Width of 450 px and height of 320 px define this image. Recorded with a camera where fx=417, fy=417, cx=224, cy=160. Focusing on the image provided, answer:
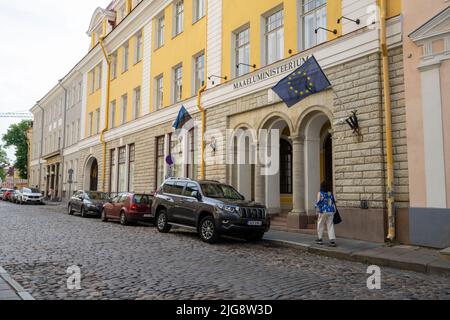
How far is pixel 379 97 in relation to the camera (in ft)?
39.3

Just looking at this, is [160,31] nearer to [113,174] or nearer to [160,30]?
[160,30]

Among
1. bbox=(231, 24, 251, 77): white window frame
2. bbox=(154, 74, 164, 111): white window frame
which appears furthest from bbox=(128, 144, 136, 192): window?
bbox=(231, 24, 251, 77): white window frame

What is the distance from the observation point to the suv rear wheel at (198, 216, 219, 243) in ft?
38.4

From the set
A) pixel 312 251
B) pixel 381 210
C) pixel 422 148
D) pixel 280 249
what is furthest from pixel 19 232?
pixel 422 148

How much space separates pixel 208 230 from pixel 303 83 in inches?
216

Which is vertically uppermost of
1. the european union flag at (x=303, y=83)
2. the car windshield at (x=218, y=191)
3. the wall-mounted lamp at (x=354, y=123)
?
the european union flag at (x=303, y=83)

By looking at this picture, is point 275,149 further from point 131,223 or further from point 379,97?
point 131,223

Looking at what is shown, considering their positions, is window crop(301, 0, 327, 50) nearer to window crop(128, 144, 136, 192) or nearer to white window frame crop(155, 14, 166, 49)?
white window frame crop(155, 14, 166, 49)

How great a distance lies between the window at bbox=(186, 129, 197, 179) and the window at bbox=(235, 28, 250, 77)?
4.46 meters

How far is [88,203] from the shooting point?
21859mm

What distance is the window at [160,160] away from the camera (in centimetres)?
2414

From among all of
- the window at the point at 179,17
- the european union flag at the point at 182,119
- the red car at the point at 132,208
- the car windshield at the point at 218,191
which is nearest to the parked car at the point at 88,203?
the red car at the point at 132,208

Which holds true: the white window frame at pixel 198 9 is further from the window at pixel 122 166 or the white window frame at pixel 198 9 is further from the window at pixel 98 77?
the window at pixel 98 77

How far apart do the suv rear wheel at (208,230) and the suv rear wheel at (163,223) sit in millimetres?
2305
